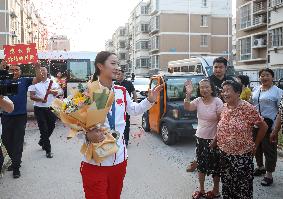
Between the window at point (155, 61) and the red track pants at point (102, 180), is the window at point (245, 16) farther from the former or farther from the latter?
the red track pants at point (102, 180)

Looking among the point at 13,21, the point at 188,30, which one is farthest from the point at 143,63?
the point at 13,21

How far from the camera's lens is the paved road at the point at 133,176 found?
17.3 ft

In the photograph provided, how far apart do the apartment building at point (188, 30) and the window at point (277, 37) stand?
21.8 meters

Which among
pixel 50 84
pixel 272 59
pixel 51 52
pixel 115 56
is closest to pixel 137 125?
pixel 50 84

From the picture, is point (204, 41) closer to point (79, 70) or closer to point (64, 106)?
point (79, 70)

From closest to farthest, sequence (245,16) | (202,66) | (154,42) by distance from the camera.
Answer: (202,66) < (245,16) < (154,42)

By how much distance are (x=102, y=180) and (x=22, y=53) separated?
626cm

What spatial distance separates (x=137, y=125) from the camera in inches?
509

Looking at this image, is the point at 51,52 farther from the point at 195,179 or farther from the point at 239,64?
the point at 239,64

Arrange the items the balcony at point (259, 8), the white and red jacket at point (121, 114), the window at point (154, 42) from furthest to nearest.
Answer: the window at point (154, 42)
the balcony at point (259, 8)
the white and red jacket at point (121, 114)

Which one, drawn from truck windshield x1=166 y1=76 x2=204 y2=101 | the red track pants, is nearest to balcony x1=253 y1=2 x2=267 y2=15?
truck windshield x1=166 y1=76 x2=204 y2=101

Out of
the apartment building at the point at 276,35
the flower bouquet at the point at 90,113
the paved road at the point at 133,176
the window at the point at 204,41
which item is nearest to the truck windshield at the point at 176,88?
the paved road at the point at 133,176

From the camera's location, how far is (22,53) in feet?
28.0

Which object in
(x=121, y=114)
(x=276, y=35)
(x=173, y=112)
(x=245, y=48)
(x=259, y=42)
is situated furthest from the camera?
(x=245, y=48)
